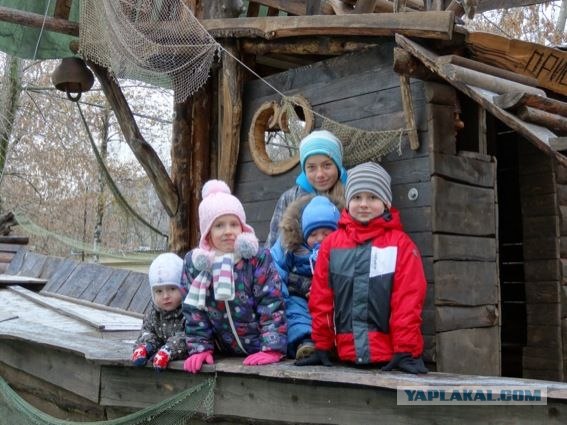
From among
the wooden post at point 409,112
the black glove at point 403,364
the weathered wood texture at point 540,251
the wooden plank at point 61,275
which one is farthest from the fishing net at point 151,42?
the wooden plank at point 61,275

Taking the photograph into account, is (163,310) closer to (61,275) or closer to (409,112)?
(409,112)

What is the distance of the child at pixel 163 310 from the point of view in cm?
400

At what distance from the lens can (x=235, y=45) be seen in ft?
17.9

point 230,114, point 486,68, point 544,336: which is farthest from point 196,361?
point 544,336

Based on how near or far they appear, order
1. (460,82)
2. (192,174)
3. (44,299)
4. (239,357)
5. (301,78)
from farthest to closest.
A: (44,299) → (192,174) → (301,78) → (239,357) → (460,82)

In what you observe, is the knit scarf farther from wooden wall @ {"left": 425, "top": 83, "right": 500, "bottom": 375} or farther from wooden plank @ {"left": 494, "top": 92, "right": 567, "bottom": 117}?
wooden plank @ {"left": 494, "top": 92, "right": 567, "bottom": 117}

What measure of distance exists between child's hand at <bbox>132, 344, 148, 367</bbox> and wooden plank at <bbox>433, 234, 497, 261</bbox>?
1669 millimetres

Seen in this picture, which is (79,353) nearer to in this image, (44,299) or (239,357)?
(239,357)

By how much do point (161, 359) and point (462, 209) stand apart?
187 cm

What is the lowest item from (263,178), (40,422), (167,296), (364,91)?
(40,422)

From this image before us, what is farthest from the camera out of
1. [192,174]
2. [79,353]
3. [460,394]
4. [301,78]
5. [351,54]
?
[192,174]

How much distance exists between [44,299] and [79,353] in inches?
149

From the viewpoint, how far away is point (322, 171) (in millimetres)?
4320

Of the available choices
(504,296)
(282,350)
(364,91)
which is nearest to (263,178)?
(364,91)
